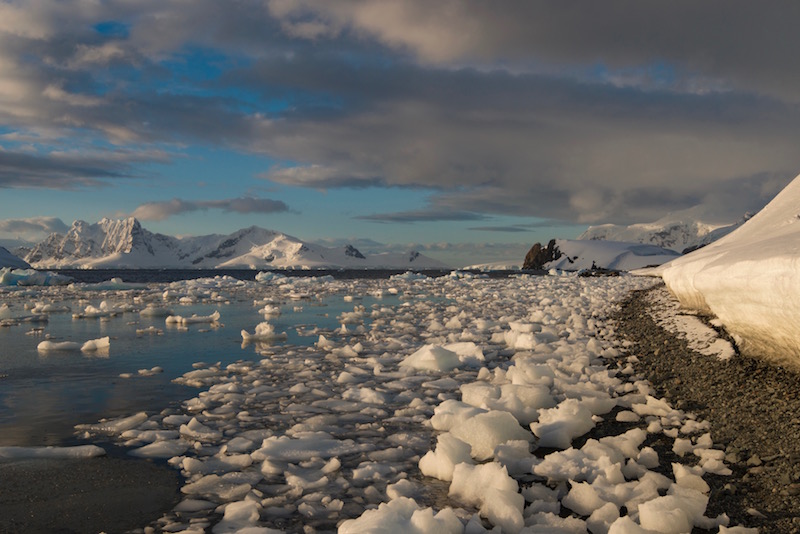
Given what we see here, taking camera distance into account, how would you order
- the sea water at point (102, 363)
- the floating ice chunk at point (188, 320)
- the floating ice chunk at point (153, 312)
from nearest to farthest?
the sea water at point (102, 363) < the floating ice chunk at point (188, 320) < the floating ice chunk at point (153, 312)

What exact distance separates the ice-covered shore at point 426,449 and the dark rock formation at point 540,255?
407 ft

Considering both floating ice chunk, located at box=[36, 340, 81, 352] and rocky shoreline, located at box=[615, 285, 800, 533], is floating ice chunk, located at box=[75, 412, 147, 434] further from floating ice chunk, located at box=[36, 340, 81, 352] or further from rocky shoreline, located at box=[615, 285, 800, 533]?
floating ice chunk, located at box=[36, 340, 81, 352]

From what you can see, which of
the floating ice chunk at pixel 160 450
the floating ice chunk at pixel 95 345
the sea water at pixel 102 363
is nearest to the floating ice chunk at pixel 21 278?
the sea water at pixel 102 363

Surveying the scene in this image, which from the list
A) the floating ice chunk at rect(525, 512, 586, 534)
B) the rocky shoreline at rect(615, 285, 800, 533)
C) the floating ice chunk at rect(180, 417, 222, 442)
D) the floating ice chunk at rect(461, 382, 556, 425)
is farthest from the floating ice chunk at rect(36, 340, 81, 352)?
the rocky shoreline at rect(615, 285, 800, 533)

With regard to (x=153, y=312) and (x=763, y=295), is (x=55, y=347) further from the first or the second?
(x=763, y=295)

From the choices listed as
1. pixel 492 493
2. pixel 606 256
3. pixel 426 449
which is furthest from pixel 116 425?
pixel 606 256

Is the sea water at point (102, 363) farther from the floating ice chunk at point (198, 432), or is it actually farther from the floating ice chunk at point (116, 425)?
the floating ice chunk at point (198, 432)

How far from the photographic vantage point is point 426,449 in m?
5.27

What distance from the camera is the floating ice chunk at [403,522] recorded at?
338cm

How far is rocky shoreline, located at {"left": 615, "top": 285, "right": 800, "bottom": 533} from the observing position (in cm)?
384

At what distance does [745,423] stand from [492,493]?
298 centimetres

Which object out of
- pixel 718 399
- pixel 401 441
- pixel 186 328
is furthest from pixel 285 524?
pixel 186 328

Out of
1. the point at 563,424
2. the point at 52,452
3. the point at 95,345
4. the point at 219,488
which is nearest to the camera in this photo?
the point at 219,488

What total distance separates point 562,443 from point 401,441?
1561 mm
